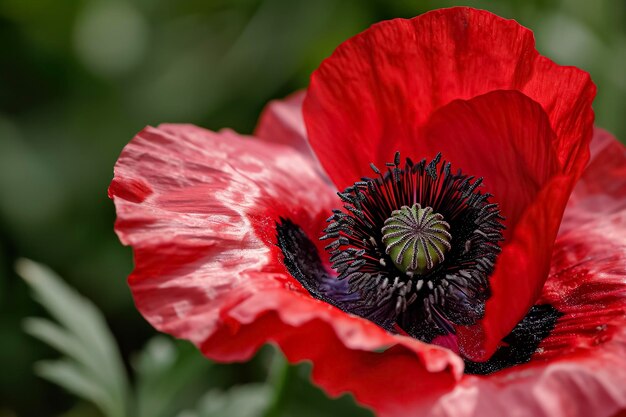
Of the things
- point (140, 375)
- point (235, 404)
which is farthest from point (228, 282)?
point (140, 375)

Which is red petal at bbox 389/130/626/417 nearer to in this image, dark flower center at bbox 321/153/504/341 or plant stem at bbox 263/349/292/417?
dark flower center at bbox 321/153/504/341

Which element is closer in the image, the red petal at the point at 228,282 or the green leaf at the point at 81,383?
the red petal at the point at 228,282

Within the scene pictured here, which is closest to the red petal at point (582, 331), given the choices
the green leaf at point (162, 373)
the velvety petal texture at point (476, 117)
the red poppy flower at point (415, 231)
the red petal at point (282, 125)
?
the red poppy flower at point (415, 231)

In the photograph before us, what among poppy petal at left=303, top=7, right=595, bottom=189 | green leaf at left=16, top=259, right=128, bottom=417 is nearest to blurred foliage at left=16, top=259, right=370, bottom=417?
green leaf at left=16, top=259, right=128, bottom=417

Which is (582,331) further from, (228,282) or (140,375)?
(140,375)

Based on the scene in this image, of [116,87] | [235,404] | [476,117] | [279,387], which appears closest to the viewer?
[476,117]

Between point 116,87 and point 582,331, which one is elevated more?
point 582,331

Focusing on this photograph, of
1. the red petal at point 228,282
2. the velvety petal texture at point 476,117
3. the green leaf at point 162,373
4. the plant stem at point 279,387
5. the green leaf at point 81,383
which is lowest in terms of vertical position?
the green leaf at point 81,383

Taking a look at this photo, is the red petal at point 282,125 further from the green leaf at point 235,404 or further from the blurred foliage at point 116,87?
the blurred foliage at point 116,87

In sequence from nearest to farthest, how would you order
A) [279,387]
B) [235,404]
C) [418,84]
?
[418,84]
[279,387]
[235,404]
